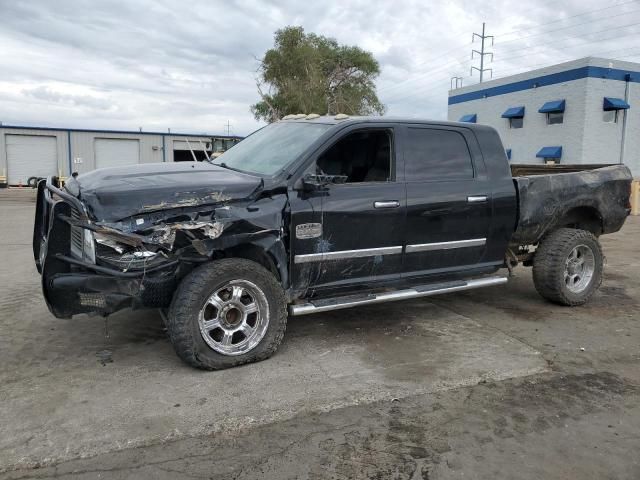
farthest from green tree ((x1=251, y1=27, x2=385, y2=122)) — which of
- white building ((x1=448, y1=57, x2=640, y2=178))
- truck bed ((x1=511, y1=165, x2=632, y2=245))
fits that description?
truck bed ((x1=511, y1=165, x2=632, y2=245))

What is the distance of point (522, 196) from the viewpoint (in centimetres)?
575

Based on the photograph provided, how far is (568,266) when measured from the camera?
632cm

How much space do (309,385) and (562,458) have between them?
172cm

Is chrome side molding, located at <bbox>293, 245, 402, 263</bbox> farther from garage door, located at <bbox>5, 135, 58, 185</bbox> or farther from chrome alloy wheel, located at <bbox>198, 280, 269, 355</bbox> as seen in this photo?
garage door, located at <bbox>5, 135, 58, 185</bbox>

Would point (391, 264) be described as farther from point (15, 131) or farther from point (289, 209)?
point (15, 131)

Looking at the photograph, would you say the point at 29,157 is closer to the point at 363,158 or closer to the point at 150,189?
the point at 363,158

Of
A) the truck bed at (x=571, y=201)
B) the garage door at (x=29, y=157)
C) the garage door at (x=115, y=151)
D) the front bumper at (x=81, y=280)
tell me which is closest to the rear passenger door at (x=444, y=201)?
the truck bed at (x=571, y=201)

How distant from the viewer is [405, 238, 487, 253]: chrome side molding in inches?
202

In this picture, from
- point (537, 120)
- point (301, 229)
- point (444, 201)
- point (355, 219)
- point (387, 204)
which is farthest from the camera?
point (537, 120)

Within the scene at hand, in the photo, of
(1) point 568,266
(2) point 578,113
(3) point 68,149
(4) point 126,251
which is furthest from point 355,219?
(3) point 68,149

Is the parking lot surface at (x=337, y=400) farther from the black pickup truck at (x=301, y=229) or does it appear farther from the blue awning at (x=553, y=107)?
the blue awning at (x=553, y=107)

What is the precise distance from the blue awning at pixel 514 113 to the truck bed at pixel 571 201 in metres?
24.5

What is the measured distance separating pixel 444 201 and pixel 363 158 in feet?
2.83

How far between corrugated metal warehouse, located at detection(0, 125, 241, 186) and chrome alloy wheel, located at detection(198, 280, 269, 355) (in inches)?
1352
